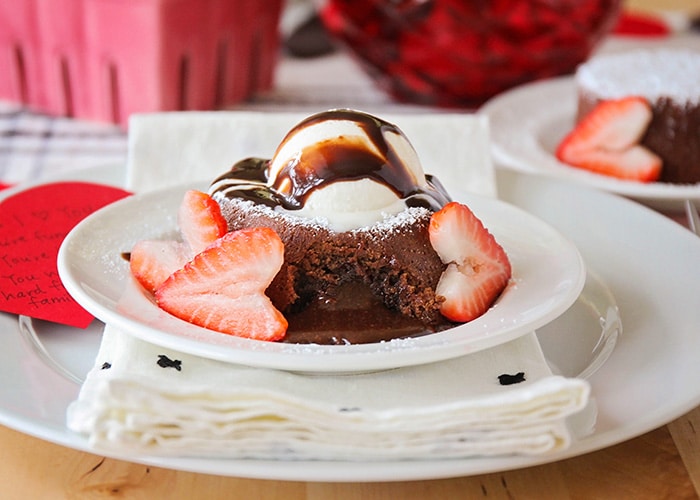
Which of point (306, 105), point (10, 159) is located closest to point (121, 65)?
point (10, 159)

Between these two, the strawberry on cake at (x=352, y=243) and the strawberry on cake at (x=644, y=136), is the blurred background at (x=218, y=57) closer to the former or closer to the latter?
the strawberry on cake at (x=644, y=136)

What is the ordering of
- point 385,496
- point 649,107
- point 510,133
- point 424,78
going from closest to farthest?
1. point 385,496
2. point 649,107
3. point 510,133
4. point 424,78

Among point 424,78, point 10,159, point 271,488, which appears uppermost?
point 271,488

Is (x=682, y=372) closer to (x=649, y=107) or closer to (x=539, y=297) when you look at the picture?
(x=539, y=297)

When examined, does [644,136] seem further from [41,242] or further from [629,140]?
[41,242]

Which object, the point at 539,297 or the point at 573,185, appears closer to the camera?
the point at 539,297

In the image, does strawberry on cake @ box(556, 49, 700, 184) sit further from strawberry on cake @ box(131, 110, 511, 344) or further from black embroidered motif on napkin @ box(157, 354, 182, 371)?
black embroidered motif on napkin @ box(157, 354, 182, 371)

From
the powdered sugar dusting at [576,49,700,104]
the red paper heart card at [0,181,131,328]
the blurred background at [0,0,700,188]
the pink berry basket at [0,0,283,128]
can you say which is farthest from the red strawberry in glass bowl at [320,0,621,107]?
the red paper heart card at [0,181,131,328]
